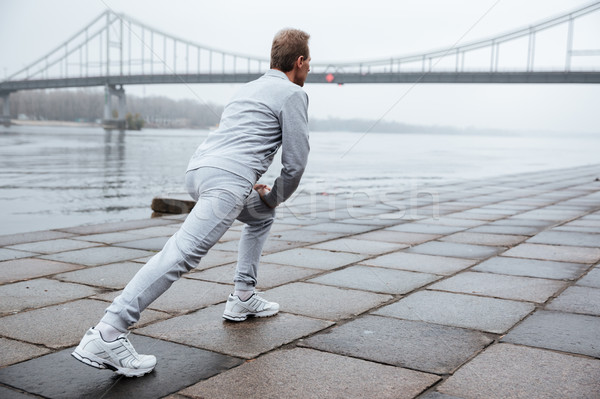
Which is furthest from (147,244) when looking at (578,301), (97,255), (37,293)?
(578,301)

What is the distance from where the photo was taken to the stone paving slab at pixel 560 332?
240cm

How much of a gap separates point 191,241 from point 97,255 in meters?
2.36

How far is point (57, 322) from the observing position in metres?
2.64

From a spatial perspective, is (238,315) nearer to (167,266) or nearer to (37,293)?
(167,266)

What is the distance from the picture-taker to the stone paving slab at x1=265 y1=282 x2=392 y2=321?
288 centimetres

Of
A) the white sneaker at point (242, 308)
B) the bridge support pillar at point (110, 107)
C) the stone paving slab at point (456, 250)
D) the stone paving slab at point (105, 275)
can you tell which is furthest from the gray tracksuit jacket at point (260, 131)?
the bridge support pillar at point (110, 107)

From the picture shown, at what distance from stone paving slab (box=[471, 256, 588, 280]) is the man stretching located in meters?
1.92

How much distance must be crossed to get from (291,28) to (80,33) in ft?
245

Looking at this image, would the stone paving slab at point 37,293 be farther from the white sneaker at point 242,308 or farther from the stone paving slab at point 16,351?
the white sneaker at point 242,308

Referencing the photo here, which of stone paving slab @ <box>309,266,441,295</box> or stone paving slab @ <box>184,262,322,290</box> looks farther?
stone paving slab @ <box>184,262,322,290</box>

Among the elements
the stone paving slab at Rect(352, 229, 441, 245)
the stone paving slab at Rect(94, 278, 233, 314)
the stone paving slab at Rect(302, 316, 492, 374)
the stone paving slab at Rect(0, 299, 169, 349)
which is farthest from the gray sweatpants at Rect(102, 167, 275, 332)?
the stone paving slab at Rect(352, 229, 441, 245)

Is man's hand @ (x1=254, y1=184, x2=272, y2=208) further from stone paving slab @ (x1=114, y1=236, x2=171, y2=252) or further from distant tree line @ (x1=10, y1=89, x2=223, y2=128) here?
distant tree line @ (x1=10, y1=89, x2=223, y2=128)

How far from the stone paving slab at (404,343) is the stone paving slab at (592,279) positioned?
4.27 feet

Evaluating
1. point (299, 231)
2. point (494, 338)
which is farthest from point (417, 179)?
point (494, 338)
